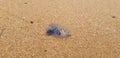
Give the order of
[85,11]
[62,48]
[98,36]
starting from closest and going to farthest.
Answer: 1. [62,48]
2. [98,36]
3. [85,11]

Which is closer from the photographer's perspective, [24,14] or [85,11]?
[24,14]

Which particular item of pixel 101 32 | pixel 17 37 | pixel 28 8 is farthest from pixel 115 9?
pixel 17 37

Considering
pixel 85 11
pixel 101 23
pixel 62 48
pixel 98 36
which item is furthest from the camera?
pixel 85 11

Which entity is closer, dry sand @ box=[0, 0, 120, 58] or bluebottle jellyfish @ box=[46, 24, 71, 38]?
dry sand @ box=[0, 0, 120, 58]

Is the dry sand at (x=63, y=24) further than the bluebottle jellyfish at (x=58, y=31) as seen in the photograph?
No

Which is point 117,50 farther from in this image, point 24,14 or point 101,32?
point 24,14

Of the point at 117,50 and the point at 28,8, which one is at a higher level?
the point at 28,8

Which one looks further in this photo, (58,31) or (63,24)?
(63,24)
